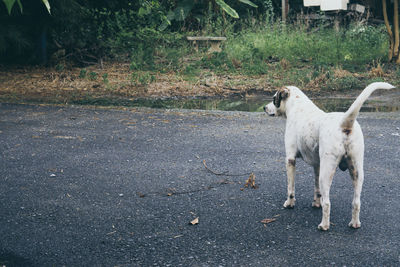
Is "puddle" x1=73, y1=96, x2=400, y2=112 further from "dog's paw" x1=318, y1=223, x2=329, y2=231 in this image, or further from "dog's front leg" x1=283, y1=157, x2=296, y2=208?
"dog's paw" x1=318, y1=223, x2=329, y2=231

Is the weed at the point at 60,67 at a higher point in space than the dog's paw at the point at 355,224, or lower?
higher

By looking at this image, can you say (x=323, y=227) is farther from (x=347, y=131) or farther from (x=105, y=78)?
(x=105, y=78)

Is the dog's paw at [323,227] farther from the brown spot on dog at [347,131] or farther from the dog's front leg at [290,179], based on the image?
the brown spot on dog at [347,131]

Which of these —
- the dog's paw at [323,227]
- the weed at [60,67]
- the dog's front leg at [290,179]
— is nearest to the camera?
the dog's paw at [323,227]

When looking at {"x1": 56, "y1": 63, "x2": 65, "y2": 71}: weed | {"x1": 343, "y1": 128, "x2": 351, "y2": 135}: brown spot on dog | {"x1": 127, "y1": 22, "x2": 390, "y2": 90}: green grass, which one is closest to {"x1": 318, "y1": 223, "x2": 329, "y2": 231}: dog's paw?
{"x1": 343, "y1": 128, "x2": 351, "y2": 135}: brown spot on dog

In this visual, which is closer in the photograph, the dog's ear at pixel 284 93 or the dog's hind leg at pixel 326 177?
the dog's hind leg at pixel 326 177

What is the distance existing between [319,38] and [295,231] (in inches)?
445

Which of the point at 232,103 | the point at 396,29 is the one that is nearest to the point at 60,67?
the point at 232,103

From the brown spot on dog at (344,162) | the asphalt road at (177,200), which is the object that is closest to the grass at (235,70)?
the asphalt road at (177,200)

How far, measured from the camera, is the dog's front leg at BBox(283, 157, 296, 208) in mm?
3775

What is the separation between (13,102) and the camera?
29.5 feet

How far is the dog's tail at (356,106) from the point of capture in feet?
10.0

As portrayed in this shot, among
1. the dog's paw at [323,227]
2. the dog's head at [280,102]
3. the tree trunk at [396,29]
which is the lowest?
the dog's paw at [323,227]

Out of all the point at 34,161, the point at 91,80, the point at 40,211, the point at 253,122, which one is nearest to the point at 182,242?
the point at 40,211
